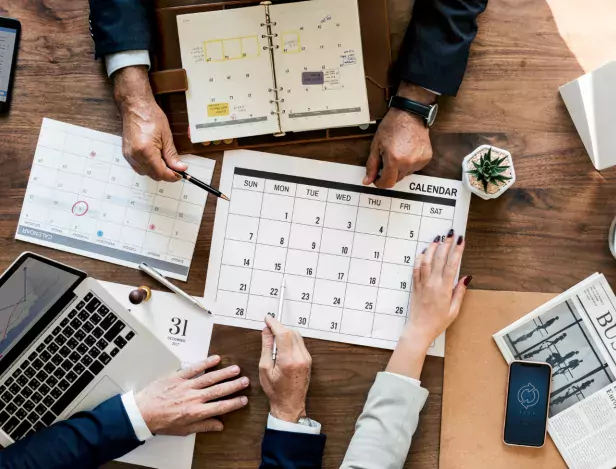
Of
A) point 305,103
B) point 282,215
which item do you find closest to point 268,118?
point 305,103

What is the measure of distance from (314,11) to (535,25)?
48 cm

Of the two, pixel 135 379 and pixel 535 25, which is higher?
pixel 535 25

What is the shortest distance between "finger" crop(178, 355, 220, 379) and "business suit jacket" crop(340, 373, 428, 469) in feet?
1.09

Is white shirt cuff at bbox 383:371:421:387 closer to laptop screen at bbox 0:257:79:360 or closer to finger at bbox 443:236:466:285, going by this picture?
finger at bbox 443:236:466:285

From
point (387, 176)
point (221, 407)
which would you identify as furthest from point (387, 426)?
point (387, 176)

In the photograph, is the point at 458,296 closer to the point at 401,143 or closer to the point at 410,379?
the point at 410,379

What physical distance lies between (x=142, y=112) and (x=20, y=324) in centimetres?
50

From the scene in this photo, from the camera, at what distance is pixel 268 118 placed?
1.25 m

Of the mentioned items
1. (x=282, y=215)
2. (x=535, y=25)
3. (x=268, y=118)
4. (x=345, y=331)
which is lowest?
(x=345, y=331)

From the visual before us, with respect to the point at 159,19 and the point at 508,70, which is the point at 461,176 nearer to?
the point at 508,70

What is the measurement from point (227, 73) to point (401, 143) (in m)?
0.39

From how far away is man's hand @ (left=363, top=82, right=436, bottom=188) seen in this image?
1.21 m

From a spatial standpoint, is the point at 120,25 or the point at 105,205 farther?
the point at 105,205

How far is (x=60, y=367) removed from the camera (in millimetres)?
1233
